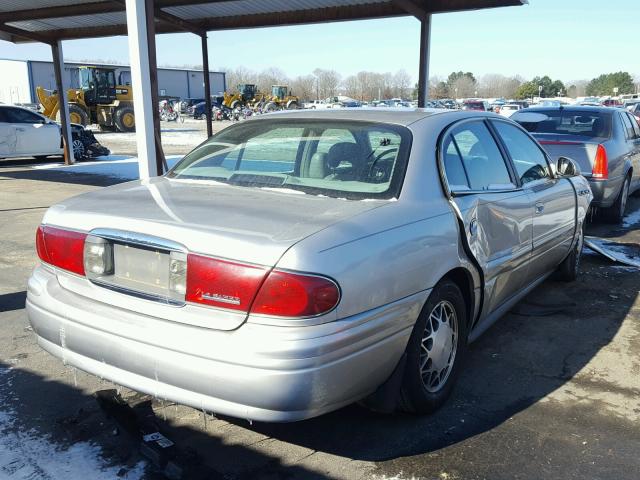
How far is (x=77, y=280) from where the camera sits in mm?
2748

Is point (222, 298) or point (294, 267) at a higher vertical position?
point (294, 267)

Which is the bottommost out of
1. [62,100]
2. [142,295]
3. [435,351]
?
[435,351]

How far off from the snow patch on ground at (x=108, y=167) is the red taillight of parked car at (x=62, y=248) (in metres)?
10.8

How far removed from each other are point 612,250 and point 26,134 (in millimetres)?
14791

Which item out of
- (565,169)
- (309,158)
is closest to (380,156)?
(309,158)

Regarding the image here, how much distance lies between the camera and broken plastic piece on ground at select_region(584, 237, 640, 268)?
6.27m

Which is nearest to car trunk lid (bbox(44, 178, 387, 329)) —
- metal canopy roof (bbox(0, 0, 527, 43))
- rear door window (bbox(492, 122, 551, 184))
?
rear door window (bbox(492, 122, 551, 184))

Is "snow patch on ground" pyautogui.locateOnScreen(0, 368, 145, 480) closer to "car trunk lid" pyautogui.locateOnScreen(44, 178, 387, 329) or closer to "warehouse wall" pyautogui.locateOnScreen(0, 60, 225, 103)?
"car trunk lid" pyautogui.locateOnScreen(44, 178, 387, 329)

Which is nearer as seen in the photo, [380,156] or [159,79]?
[380,156]

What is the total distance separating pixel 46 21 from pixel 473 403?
581 inches

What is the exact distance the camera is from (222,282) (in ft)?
7.56

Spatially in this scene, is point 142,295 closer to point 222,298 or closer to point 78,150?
point 222,298

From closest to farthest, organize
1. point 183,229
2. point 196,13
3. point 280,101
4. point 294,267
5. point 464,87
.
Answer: point 294,267 → point 183,229 → point 196,13 → point 280,101 → point 464,87

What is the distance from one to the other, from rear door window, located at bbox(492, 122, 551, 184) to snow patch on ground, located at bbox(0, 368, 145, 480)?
308 centimetres
